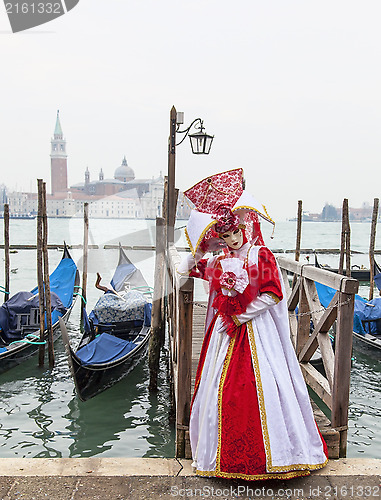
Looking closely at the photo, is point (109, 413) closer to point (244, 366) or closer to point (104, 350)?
point (104, 350)

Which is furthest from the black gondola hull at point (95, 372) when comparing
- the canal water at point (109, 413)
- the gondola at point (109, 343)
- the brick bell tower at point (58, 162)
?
the brick bell tower at point (58, 162)

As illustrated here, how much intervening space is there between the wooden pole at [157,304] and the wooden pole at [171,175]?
1.23 m

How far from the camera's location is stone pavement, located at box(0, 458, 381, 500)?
76.5 inches

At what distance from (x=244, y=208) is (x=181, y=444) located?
112cm

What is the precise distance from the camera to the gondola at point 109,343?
4417mm

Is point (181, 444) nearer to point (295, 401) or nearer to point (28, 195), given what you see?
point (295, 401)

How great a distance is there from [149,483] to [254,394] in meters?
0.55

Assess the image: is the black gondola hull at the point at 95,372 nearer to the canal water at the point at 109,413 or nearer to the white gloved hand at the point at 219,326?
the canal water at the point at 109,413

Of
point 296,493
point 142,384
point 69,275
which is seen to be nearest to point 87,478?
point 296,493

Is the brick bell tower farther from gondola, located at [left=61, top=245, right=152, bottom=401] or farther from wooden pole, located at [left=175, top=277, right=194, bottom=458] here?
wooden pole, located at [left=175, top=277, right=194, bottom=458]

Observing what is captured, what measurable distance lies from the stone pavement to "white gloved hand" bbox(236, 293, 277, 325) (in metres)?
0.66

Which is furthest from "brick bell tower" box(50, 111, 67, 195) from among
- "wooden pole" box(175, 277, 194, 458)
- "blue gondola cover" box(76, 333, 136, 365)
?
"wooden pole" box(175, 277, 194, 458)

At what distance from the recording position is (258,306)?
2.06 meters

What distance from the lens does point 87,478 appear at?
2041 millimetres
